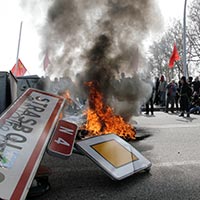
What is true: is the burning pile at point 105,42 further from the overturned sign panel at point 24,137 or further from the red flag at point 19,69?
the red flag at point 19,69

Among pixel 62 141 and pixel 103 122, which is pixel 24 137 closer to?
pixel 62 141

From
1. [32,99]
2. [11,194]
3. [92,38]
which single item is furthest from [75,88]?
[11,194]

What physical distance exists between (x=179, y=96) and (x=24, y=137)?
12.4 metres

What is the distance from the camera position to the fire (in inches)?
276

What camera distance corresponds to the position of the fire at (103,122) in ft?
23.0

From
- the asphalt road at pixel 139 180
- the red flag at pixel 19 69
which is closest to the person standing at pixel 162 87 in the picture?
the red flag at pixel 19 69

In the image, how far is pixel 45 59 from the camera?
30.0 feet

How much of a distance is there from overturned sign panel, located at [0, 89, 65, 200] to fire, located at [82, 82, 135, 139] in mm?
2402

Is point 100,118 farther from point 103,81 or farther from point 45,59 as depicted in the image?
point 45,59

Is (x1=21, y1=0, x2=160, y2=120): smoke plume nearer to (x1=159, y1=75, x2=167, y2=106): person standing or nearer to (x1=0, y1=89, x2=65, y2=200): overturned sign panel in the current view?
(x1=0, y1=89, x2=65, y2=200): overturned sign panel

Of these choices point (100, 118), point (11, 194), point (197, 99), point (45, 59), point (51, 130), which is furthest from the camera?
point (197, 99)

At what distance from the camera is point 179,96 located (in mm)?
15086

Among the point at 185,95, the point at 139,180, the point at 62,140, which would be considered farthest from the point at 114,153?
the point at 185,95

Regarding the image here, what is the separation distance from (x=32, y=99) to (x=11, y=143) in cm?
116
